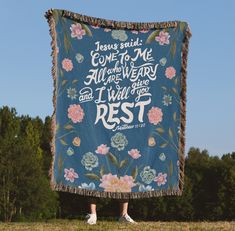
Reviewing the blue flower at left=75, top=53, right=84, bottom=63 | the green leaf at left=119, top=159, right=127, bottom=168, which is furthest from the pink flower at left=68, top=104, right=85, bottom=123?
the green leaf at left=119, top=159, right=127, bottom=168

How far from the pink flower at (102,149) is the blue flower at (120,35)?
7.84 feet

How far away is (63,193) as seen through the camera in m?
59.6

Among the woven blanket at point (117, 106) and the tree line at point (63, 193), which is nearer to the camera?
the woven blanket at point (117, 106)

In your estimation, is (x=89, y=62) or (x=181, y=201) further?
(x=181, y=201)

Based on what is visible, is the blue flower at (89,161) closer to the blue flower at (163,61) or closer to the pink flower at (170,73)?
the pink flower at (170,73)

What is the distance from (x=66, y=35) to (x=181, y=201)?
47024 mm

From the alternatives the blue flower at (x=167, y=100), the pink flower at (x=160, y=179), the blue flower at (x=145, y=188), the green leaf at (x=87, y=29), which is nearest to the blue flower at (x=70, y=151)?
the blue flower at (x=145, y=188)

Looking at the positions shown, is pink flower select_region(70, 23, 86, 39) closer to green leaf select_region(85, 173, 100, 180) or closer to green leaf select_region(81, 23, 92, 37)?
green leaf select_region(81, 23, 92, 37)

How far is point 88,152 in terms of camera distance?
13.4 meters

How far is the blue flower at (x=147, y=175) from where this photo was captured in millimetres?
13773

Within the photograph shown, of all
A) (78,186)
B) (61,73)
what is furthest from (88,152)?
(61,73)

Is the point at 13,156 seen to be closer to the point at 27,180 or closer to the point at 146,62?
the point at 27,180

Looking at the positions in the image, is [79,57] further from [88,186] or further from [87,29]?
[88,186]

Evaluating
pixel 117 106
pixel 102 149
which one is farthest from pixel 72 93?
pixel 102 149
